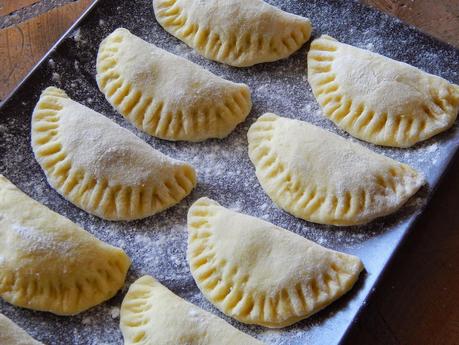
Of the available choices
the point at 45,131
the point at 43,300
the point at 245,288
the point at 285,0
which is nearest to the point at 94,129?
the point at 45,131

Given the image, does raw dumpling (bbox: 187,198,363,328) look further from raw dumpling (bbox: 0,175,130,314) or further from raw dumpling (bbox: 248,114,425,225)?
raw dumpling (bbox: 0,175,130,314)

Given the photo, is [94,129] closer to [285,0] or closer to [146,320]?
[146,320]

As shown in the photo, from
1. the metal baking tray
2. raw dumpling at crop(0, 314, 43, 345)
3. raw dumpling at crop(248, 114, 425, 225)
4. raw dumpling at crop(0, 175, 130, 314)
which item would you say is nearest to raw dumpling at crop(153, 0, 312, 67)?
the metal baking tray

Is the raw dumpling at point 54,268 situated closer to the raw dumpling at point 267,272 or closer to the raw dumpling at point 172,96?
the raw dumpling at point 267,272

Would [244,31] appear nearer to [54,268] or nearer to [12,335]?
[54,268]

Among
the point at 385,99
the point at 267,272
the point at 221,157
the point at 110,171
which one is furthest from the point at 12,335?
the point at 385,99

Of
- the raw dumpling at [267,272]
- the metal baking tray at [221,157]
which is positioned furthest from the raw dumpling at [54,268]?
the raw dumpling at [267,272]
